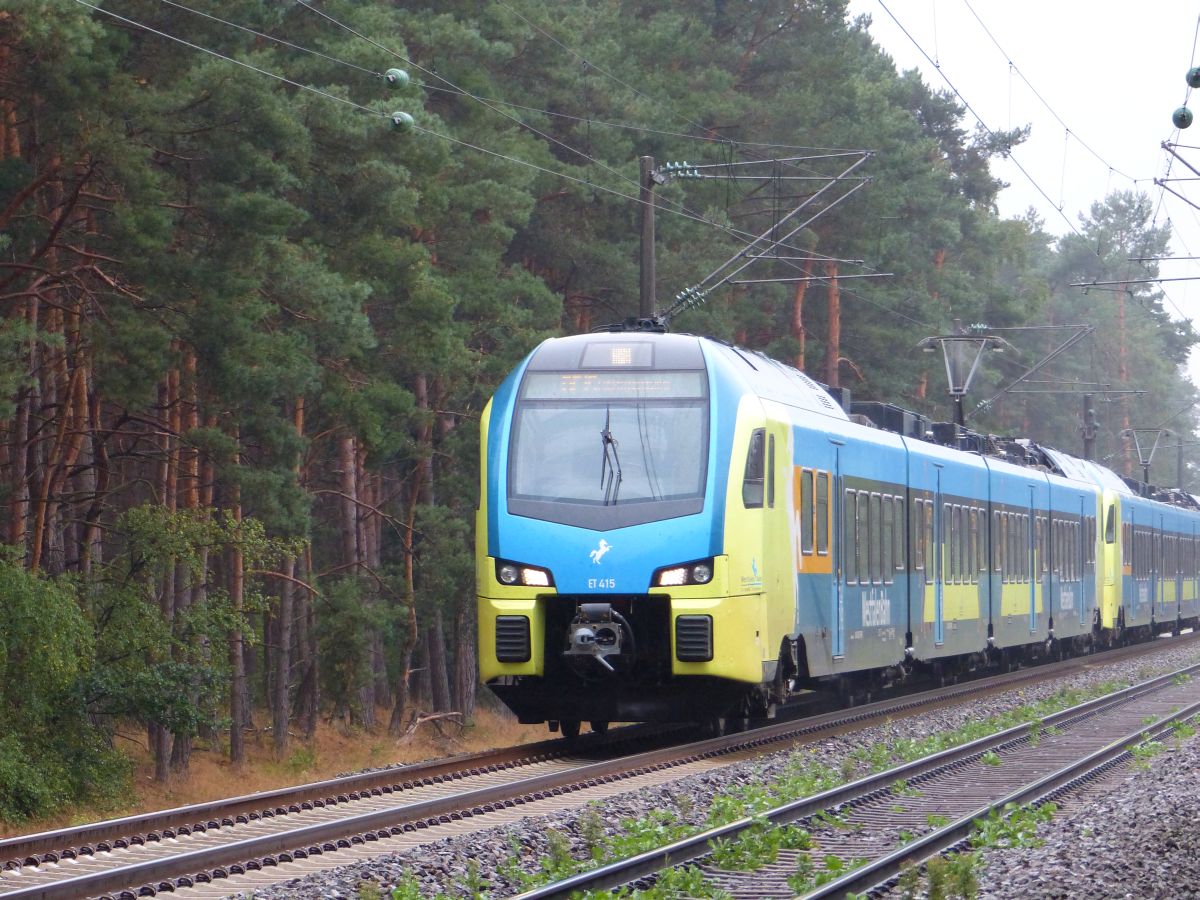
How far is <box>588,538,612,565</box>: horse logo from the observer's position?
14742 millimetres

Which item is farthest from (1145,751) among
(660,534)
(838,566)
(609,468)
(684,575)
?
(609,468)

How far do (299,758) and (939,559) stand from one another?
29.7 ft

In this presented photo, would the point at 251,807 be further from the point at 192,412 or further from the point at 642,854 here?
the point at 192,412

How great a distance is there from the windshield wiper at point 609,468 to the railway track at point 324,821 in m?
2.10

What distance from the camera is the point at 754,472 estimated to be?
1531 centimetres

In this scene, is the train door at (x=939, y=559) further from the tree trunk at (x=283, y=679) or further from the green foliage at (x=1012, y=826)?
the tree trunk at (x=283, y=679)

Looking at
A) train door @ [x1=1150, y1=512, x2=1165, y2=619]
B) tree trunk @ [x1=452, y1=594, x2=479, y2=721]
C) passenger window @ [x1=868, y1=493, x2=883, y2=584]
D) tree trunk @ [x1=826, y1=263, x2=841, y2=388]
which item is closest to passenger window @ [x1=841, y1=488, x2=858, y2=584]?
passenger window @ [x1=868, y1=493, x2=883, y2=584]

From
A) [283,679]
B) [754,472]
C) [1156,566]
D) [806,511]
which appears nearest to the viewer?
[754,472]

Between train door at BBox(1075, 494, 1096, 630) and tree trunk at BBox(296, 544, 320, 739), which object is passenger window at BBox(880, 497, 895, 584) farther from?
tree trunk at BBox(296, 544, 320, 739)

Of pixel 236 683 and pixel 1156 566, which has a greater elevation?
pixel 1156 566

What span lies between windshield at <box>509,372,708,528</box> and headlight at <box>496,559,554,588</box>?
43cm

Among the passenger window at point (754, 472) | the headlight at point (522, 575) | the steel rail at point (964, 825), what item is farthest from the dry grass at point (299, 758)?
the steel rail at point (964, 825)

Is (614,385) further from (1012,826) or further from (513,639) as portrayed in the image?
(1012,826)

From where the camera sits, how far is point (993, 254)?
6209cm
